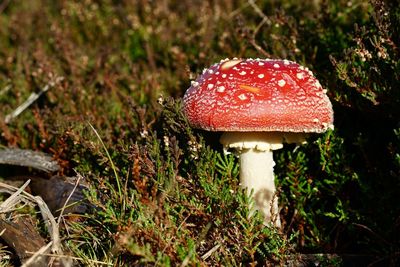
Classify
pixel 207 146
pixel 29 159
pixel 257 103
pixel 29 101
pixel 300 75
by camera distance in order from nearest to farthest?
1. pixel 257 103
2. pixel 300 75
3. pixel 207 146
4. pixel 29 159
5. pixel 29 101

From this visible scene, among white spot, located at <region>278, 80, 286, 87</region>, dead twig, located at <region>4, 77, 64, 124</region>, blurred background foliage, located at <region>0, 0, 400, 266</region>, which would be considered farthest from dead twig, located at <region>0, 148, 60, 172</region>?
white spot, located at <region>278, 80, 286, 87</region>

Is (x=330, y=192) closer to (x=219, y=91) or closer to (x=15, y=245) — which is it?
(x=219, y=91)

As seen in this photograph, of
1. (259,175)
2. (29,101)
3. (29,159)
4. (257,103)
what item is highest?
(29,101)

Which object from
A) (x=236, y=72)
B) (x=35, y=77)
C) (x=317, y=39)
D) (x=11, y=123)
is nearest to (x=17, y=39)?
(x=35, y=77)

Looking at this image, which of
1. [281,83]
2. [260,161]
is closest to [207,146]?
[260,161]

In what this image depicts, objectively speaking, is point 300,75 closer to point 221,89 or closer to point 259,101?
point 259,101

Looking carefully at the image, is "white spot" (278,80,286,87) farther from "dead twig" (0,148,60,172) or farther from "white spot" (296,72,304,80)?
"dead twig" (0,148,60,172)
